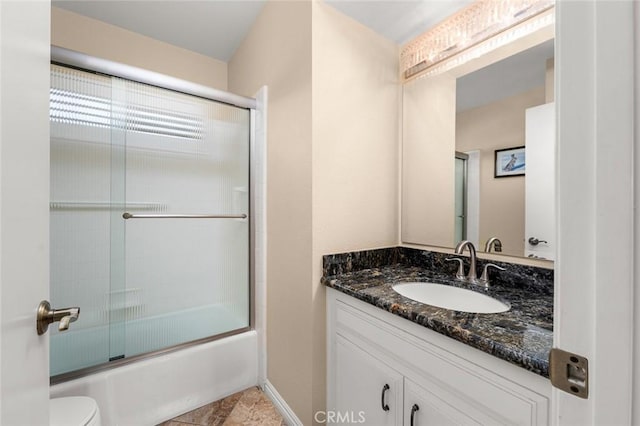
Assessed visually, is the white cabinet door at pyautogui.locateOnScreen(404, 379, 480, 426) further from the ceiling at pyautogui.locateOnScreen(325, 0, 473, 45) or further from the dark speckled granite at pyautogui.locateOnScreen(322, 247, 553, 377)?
the ceiling at pyautogui.locateOnScreen(325, 0, 473, 45)

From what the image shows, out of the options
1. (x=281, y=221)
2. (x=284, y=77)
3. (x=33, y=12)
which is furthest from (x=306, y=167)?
(x=33, y=12)

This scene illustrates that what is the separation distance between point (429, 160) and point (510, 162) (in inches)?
16.0

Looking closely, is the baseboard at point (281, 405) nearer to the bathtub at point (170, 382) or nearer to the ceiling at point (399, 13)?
the bathtub at point (170, 382)

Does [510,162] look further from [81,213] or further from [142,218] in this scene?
[81,213]

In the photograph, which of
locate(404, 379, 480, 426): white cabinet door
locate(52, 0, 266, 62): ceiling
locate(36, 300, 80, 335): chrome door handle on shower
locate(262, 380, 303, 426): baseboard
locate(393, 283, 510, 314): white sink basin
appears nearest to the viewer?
locate(36, 300, 80, 335): chrome door handle on shower

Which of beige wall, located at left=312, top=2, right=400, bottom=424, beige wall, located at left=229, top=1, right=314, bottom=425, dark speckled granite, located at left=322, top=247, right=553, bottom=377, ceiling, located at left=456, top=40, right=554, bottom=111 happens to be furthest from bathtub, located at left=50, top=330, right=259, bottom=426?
ceiling, located at left=456, top=40, right=554, bottom=111

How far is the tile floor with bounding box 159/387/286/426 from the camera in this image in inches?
57.0

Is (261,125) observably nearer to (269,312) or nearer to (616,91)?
(269,312)

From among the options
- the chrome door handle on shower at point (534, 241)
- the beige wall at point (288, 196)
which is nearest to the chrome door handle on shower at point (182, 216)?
the beige wall at point (288, 196)

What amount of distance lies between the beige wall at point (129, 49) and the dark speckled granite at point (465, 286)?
2.03 metres

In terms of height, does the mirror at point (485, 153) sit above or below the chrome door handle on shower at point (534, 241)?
above

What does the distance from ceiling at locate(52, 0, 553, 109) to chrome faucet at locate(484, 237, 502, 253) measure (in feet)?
2.21

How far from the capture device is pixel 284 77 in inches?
59.2

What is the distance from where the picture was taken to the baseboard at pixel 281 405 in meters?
1.41
